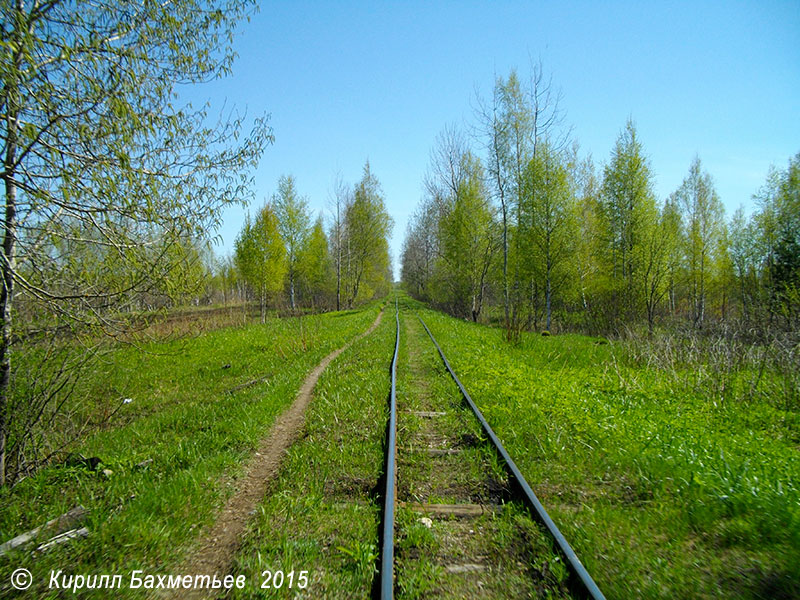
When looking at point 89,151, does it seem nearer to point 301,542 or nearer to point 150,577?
point 150,577

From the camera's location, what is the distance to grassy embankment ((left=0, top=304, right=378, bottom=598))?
285 centimetres

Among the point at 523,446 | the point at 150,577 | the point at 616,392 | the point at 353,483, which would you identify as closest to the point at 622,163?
the point at 616,392

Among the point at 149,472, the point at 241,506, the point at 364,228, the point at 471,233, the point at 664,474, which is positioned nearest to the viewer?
the point at 241,506

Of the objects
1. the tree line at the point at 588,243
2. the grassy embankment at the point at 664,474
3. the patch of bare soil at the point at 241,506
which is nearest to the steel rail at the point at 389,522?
the patch of bare soil at the point at 241,506

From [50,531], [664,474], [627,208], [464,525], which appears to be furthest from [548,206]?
[50,531]

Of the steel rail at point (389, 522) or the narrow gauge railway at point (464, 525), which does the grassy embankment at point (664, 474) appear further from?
the steel rail at point (389, 522)

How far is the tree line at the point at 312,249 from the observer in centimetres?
2595

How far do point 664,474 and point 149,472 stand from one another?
5638 millimetres

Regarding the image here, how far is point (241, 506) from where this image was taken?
368 centimetres

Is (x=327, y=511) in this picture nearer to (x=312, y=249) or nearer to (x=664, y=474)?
(x=664, y=474)

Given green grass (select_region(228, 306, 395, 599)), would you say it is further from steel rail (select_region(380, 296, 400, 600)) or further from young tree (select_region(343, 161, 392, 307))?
young tree (select_region(343, 161, 392, 307))

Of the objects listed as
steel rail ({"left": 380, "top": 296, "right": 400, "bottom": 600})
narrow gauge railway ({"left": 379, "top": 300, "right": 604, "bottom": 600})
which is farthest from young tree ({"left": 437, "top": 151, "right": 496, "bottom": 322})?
steel rail ({"left": 380, "top": 296, "right": 400, "bottom": 600})

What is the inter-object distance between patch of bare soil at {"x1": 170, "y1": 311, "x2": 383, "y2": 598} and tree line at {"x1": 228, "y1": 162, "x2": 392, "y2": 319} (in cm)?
2164

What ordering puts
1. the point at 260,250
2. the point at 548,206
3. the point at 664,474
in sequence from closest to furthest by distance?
1. the point at 664,474
2. the point at 548,206
3. the point at 260,250
